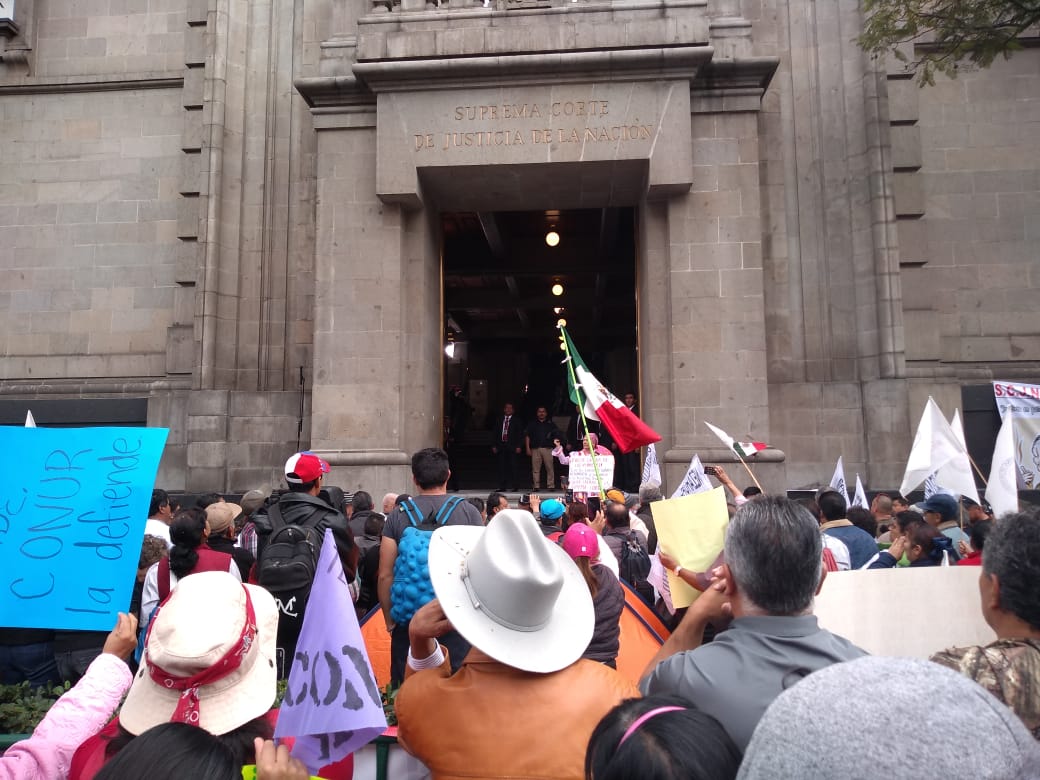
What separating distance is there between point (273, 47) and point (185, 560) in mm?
13474

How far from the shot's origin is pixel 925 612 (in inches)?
130

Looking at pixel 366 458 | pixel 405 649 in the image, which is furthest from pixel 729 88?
pixel 405 649

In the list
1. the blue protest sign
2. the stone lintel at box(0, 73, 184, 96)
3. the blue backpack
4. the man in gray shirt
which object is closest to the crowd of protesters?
the man in gray shirt

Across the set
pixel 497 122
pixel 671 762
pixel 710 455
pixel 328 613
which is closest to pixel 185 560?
pixel 328 613

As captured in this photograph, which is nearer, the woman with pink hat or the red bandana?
the red bandana

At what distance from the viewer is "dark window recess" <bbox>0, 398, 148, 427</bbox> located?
1441 centimetres

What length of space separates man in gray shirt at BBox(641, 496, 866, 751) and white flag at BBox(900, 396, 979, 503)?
18.7 feet

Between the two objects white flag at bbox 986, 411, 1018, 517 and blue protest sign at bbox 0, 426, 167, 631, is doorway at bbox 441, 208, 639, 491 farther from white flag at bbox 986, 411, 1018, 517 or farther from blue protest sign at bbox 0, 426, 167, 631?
blue protest sign at bbox 0, 426, 167, 631

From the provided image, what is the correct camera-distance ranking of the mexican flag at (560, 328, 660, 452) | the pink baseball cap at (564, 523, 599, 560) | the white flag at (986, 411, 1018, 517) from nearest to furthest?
the pink baseball cap at (564, 523, 599, 560)
the white flag at (986, 411, 1018, 517)
the mexican flag at (560, 328, 660, 452)

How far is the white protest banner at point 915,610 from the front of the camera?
329 centimetres

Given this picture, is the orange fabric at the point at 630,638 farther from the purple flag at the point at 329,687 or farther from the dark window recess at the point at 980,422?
the dark window recess at the point at 980,422

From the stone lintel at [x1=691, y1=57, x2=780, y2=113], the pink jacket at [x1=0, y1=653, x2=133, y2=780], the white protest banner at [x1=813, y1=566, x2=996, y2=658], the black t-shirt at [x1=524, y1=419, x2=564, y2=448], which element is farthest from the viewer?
the black t-shirt at [x1=524, y1=419, x2=564, y2=448]

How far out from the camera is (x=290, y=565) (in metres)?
4.31

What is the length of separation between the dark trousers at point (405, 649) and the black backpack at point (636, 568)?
246cm
